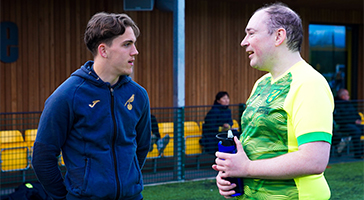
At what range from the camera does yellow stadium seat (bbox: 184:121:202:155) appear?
707 cm

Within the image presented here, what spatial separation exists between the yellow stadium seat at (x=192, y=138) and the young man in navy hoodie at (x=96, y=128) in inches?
188

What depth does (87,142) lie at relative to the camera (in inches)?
84.8

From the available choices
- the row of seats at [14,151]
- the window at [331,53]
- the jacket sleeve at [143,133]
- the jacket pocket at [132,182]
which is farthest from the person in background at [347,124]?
the jacket pocket at [132,182]

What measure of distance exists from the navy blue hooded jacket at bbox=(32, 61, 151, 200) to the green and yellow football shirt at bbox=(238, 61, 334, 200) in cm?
65

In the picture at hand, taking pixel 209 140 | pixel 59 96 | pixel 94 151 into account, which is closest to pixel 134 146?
pixel 94 151

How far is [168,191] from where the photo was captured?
6.25 m

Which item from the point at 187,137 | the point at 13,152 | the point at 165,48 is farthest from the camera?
the point at 165,48

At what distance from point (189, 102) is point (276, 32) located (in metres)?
7.86

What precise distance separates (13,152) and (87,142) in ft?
13.7

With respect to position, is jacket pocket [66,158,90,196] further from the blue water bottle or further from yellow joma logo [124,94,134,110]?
the blue water bottle

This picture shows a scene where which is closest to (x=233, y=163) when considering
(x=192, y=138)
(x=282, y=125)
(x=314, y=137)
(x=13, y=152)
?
(x=282, y=125)

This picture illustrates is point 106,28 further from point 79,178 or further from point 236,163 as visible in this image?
point 236,163

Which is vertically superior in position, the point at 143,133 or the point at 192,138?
the point at 143,133

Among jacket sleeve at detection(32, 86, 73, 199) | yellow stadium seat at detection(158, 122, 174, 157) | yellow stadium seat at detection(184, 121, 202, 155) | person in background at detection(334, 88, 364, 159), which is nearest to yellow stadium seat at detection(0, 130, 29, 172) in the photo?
yellow stadium seat at detection(158, 122, 174, 157)
